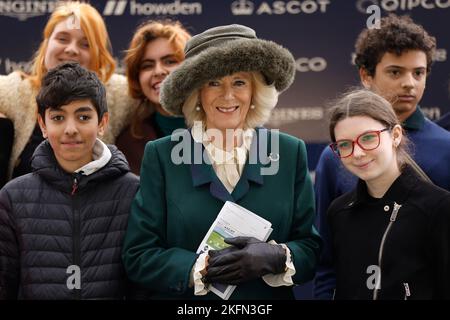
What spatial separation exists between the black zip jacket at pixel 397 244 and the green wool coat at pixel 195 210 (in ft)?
0.47

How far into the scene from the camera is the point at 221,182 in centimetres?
290

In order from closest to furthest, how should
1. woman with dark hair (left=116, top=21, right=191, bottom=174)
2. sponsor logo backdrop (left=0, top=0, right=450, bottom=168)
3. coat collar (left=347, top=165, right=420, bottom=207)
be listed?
coat collar (left=347, top=165, right=420, bottom=207)
woman with dark hair (left=116, top=21, right=191, bottom=174)
sponsor logo backdrop (left=0, top=0, right=450, bottom=168)

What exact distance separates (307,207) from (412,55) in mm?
904

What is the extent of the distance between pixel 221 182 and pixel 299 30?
1837 mm

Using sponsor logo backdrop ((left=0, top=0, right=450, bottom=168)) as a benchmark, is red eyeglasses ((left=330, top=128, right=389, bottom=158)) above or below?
below

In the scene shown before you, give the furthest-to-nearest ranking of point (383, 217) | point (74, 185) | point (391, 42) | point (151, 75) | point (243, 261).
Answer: point (151, 75) < point (391, 42) < point (74, 185) < point (383, 217) < point (243, 261)

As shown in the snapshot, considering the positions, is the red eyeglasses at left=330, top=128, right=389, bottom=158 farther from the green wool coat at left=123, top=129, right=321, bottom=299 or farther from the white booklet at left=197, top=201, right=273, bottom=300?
the white booklet at left=197, top=201, right=273, bottom=300

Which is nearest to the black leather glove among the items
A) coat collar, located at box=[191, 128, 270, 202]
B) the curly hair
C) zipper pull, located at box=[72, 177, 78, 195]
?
coat collar, located at box=[191, 128, 270, 202]

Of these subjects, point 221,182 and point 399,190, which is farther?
point 221,182

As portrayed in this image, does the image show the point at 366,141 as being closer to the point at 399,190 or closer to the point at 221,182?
the point at 399,190

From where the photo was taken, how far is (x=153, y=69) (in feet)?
12.3

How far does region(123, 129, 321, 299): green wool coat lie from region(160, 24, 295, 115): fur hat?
208 millimetres

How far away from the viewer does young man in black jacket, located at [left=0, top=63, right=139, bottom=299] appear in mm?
2799

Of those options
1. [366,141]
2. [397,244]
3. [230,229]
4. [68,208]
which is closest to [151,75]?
[68,208]
